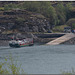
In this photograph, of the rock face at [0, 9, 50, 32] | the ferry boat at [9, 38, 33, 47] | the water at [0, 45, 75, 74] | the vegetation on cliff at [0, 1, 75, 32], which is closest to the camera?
the water at [0, 45, 75, 74]

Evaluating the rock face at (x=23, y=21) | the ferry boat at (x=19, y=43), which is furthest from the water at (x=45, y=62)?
the rock face at (x=23, y=21)

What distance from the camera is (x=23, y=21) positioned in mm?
136000

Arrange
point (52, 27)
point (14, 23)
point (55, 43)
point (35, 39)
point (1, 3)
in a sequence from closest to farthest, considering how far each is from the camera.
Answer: point (55, 43) → point (35, 39) → point (14, 23) → point (52, 27) → point (1, 3)

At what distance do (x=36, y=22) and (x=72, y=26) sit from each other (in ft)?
76.7

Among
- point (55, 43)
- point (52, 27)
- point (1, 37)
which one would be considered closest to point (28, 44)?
point (55, 43)

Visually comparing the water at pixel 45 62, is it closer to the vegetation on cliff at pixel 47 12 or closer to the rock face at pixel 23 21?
the rock face at pixel 23 21

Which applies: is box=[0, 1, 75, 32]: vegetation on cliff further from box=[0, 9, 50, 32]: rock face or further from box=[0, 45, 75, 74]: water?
box=[0, 45, 75, 74]: water

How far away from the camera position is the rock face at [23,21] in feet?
436

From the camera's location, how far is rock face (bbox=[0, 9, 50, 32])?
Result: 133 meters

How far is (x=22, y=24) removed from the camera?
441ft

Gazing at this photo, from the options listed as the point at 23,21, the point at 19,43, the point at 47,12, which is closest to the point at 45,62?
the point at 19,43

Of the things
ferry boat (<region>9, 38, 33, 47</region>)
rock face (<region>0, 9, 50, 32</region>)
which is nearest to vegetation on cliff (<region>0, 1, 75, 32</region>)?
rock face (<region>0, 9, 50, 32</region>)

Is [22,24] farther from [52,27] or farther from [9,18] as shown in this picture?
[52,27]

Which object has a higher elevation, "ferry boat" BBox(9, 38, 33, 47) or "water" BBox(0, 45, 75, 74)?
"water" BBox(0, 45, 75, 74)
